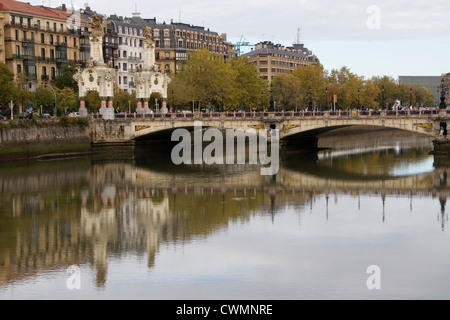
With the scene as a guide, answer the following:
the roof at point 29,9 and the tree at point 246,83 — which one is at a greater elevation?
the roof at point 29,9

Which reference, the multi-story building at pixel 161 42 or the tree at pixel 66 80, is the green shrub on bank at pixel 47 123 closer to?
the tree at pixel 66 80

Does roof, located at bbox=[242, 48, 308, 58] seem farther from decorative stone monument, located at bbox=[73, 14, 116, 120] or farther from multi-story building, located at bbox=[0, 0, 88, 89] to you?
decorative stone monument, located at bbox=[73, 14, 116, 120]

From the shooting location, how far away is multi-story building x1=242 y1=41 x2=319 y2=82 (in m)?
165

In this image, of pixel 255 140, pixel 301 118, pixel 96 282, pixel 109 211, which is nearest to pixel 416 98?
pixel 255 140

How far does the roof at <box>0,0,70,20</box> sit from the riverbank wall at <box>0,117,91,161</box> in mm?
22976

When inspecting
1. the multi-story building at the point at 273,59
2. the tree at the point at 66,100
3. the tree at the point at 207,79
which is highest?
the multi-story building at the point at 273,59

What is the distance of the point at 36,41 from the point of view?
9606cm

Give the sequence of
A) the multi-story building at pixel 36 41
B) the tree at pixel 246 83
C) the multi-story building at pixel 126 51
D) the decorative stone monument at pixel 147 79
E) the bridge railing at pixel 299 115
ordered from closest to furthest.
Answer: the bridge railing at pixel 299 115
the decorative stone monument at pixel 147 79
the multi-story building at pixel 36 41
the tree at pixel 246 83
the multi-story building at pixel 126 51

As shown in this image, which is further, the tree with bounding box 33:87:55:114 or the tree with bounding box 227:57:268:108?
the tree with bounding box 227:57:268:108

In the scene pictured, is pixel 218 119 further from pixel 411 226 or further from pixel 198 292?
pixel 198 292

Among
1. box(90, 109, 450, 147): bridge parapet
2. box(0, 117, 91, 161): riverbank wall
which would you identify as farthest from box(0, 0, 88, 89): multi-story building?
box(90, 109, 450, 147): bridge parapet

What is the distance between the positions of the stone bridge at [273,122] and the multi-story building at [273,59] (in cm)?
8305

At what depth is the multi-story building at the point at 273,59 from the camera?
165m

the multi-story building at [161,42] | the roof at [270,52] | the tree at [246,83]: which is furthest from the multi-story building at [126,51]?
the roof at [270,52]
